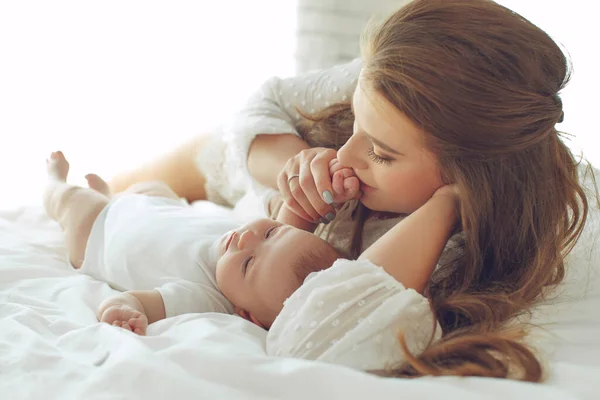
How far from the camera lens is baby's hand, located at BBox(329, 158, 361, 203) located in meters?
1.13

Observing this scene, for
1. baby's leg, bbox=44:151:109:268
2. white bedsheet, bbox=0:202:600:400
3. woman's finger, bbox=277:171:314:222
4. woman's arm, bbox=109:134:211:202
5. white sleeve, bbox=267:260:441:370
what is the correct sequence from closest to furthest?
white bedsheet, bbox=0:202:600:400, white sleeve, bbox=267:260:441:370, woman's finger, bbox=277:171:314:222, baby's leg, bbox=44:151:109:268, woman's arm, bbox=109:134:211:202

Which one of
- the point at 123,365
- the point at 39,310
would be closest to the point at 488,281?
the point at 123,365

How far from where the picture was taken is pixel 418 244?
100 centimetres

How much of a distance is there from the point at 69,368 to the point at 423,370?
0.43 metres

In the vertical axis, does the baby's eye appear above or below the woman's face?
below

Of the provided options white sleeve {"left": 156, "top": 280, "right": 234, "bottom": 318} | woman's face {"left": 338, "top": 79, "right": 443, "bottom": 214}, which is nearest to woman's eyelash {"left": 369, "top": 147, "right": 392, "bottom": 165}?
woman's face {"left": 338, "top": 79, "right": 443, "bottom": 214}

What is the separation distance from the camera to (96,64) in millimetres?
2582

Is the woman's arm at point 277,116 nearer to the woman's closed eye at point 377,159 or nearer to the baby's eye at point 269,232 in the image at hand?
the baby's eye at point 269,232

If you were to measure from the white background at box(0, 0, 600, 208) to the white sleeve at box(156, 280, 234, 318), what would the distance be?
3.99 ft

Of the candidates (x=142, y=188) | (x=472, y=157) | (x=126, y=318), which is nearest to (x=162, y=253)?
(x=126, y=318)

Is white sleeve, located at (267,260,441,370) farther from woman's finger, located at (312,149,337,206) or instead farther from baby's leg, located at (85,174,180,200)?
baby's leg, located at (85,174,180,200)

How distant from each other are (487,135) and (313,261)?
33 cm

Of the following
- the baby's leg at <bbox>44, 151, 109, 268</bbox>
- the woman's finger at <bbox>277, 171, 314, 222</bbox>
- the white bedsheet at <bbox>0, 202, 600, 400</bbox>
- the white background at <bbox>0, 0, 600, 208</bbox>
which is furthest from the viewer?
the white background at <bbox>0, 0, 600, 208</bbox>

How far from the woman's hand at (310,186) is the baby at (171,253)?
0.04m
